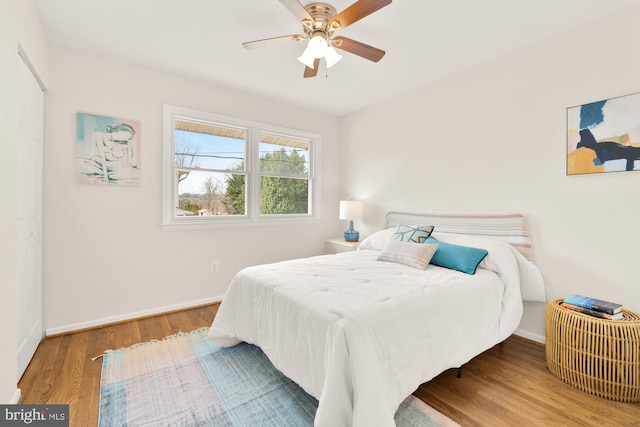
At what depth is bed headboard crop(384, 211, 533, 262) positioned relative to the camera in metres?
2.48

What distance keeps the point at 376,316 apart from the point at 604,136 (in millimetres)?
2178

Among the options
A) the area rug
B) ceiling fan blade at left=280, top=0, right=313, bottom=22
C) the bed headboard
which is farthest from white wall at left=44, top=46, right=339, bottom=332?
the bed headboard

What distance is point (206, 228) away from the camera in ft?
10.9

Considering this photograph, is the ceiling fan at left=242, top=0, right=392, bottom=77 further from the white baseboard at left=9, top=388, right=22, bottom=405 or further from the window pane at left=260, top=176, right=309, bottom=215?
the white baseboard at left=9, top=388, right=22, bottom=405

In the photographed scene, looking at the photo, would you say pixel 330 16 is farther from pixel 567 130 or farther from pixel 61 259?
→ pixel 61 259

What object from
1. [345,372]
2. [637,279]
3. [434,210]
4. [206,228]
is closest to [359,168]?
[434,210]

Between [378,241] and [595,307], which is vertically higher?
[378,241]

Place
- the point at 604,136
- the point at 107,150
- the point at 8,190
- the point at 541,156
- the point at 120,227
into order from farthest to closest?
1. the point at 120,227
2. the point at 107,150
3. the point at 541,156
4. the point at 604,136
5. the point at 8,190

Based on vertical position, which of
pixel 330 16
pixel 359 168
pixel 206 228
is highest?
pixel 330 16

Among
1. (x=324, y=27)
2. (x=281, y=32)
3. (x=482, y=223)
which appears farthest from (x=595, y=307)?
(x=281, y=32)

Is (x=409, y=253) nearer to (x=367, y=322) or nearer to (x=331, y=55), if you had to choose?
(x=367, y=322)

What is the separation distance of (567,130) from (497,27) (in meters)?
0.98

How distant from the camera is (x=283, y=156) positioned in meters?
4.06

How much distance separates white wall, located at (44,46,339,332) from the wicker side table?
3.06 metres
